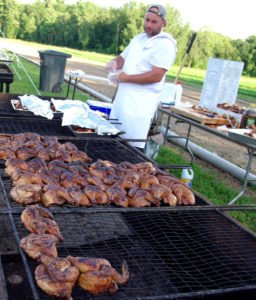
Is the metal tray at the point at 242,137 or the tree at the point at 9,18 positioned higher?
the tree at the point at 9,18

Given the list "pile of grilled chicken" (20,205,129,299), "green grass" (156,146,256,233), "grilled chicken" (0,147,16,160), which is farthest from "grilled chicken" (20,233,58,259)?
"green grass" (156,146,256,233)

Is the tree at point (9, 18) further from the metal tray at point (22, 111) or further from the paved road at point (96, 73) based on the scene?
the metal tray at point (22, 111)

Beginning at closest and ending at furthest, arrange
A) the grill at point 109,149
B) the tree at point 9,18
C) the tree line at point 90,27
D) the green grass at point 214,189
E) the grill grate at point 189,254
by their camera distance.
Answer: the grill grate at point 189,254 → the grill at point 109,149 → the green grass at point 214,189 → the tree at point 9,18 → the tree line at point 90,27

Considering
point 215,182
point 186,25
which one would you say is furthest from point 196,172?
point 186,25

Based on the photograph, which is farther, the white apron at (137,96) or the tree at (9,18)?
the tree at (9,18)

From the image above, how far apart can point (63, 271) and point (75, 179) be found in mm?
1041

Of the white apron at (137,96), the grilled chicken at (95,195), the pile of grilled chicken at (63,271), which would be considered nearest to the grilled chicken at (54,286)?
the pile of grilled chicken at (63,271)

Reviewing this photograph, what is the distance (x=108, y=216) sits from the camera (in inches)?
162

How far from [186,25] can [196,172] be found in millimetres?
48319

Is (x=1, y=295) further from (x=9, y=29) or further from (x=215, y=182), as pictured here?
(x=9, y=29)

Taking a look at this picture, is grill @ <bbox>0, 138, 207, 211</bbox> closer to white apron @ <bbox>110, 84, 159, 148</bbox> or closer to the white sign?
white apron @ <bbox>110, 84, 159, 148</bbox>

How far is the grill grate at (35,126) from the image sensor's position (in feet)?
13.5

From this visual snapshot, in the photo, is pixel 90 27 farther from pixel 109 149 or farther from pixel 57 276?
pixel 57 276

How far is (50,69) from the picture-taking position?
12.7 m
